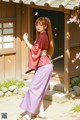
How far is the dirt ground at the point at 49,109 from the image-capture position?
29.7 feet

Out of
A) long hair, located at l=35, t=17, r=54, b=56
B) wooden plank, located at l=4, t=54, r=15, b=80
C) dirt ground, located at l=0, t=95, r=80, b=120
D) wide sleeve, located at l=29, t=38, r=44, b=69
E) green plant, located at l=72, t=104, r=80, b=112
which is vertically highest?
long hair, located at l=35, t=17, r=54, b=56

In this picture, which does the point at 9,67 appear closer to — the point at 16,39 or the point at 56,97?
the point at 16,39

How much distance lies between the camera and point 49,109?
9680 mm

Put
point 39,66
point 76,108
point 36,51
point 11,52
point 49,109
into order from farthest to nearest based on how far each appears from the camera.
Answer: point 11,52, point 49,109, point 76,108, point 39,66, point 36,51

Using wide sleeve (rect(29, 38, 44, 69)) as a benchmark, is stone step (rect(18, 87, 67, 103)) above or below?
below

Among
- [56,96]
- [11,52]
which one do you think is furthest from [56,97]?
[11,52]

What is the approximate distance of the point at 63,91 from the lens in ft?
35.2

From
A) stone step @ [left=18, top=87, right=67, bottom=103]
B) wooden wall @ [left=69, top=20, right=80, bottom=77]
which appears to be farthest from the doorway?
stone step @ [left=18, top=87, right=67, bottom=103]

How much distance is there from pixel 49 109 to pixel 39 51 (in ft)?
5.85

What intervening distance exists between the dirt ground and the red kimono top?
1.31 metres

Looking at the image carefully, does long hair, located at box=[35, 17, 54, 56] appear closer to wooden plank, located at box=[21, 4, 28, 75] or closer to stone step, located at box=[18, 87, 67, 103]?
stone step, located at box=[18, 87, 67, 103]

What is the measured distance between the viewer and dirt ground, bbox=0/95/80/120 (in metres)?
9.06

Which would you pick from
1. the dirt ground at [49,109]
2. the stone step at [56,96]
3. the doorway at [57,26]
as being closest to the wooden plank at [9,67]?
the dirt ground at [49,109]

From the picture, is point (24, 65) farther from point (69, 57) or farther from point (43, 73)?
point (43, 73)
